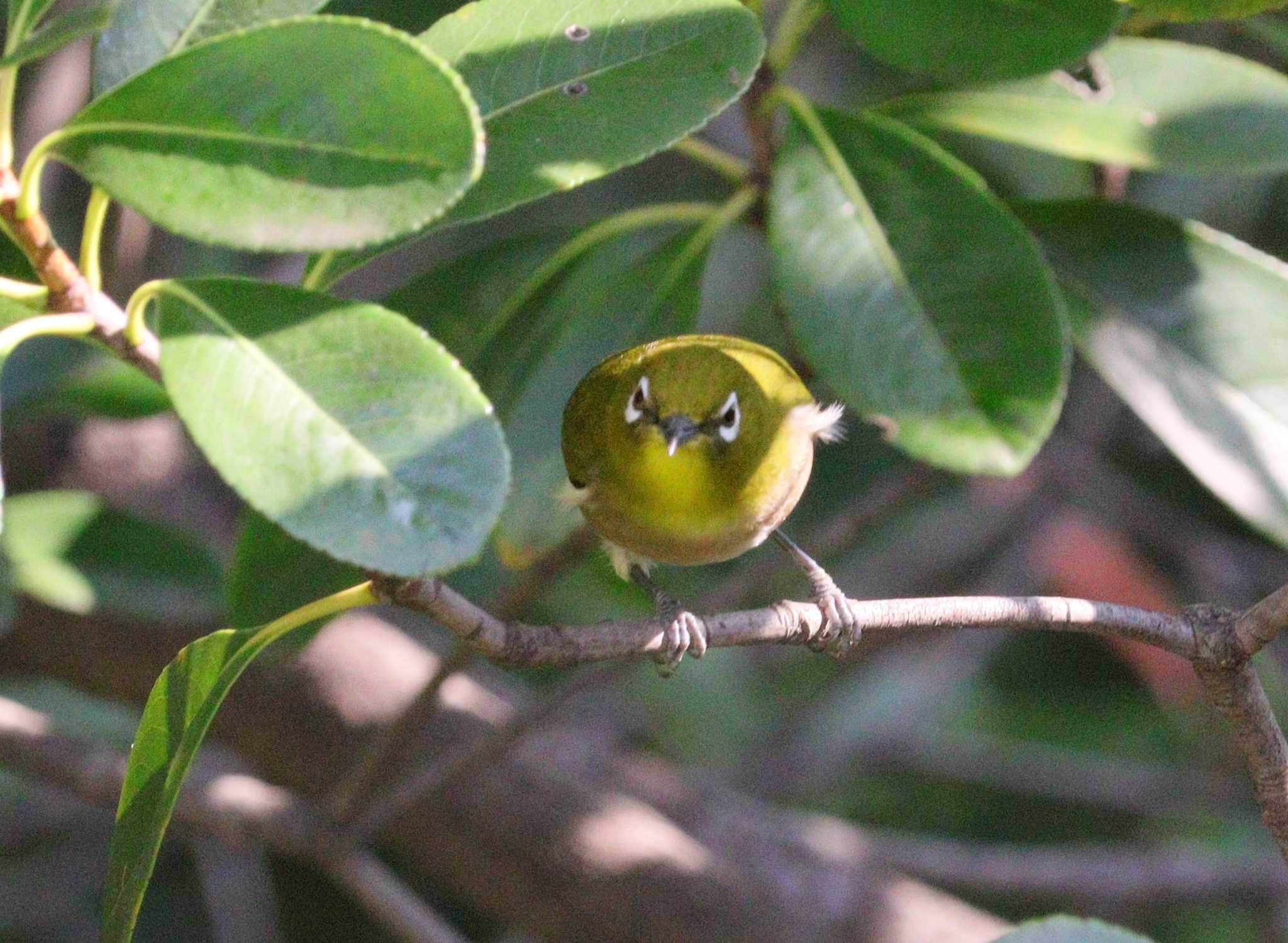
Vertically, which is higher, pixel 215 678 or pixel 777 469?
pixel 215 678

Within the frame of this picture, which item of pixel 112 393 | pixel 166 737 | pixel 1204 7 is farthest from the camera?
pixel 112 393

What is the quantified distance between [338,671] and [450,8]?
1.43 m

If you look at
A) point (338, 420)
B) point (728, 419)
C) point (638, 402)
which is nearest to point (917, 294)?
point (728, 419)

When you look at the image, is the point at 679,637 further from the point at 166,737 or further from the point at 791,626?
the point at 166,737

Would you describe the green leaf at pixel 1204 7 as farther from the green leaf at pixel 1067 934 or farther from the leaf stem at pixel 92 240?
the leaf stem at pixel 92 240

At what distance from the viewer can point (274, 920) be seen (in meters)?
3.62

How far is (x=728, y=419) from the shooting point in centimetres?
213

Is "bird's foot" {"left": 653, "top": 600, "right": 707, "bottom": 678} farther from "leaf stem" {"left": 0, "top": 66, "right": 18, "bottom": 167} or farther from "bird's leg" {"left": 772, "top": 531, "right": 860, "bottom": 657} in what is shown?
"leaf stem" {"left": 0, "top": 66, "right": 18, "bottom": 167}

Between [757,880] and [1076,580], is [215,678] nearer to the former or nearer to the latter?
[757,880]

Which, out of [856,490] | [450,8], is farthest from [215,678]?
[856,490]

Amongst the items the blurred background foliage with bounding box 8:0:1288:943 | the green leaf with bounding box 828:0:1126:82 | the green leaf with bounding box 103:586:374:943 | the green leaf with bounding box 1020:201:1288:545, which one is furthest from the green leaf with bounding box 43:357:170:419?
the green leaf with bounding box 1020:201:1288:545

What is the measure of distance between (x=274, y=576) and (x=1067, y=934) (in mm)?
1169

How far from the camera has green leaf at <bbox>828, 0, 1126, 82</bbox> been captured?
1913 millimetres

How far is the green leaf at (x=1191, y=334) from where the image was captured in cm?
201
